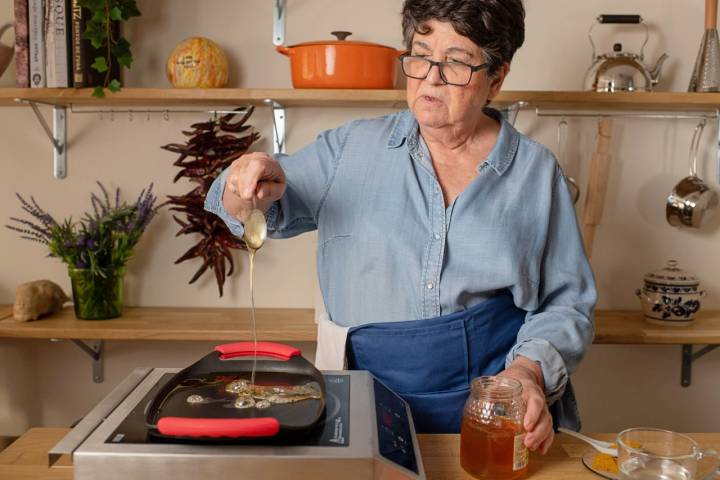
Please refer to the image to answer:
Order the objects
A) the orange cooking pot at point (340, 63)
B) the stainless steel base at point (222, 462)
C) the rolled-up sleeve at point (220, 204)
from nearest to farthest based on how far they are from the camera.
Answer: the stainless steel base at point (222, 462) → the rolled-up sleeve at point (220, 204) → the orange cooking pot at point (340, 63)

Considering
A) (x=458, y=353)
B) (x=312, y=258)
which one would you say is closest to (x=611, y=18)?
(x=312, y=258)

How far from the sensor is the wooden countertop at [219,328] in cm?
193

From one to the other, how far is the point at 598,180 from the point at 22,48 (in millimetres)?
1650

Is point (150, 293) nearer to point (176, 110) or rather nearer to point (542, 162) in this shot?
point (176, 110)

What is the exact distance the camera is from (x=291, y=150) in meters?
2.21

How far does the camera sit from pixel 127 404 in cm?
85

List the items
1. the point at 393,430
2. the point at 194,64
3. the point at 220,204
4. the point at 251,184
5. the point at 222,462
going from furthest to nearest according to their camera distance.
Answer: the point at 194,64 → the point at 220,204 → the point at 251,184 → the point at 393,430 → the point at 222,462

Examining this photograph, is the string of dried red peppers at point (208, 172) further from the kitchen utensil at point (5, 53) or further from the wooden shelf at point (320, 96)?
the kitchen utensil at point (5, 53)

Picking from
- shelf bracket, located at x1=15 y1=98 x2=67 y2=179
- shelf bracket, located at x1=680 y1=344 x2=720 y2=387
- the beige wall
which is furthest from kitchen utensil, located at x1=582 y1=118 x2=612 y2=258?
shelf bracket, located at x1=15 y1=98 x2=67 y2=179

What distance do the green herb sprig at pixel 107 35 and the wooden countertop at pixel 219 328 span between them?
2.02ft

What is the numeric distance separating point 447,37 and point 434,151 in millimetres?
212

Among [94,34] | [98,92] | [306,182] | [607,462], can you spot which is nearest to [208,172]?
[98,92]

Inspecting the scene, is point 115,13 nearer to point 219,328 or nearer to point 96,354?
point 219,328

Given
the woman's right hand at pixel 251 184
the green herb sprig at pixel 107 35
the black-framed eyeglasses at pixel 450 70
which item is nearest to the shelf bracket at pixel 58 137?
the green herb sprig at pixel 107 35
